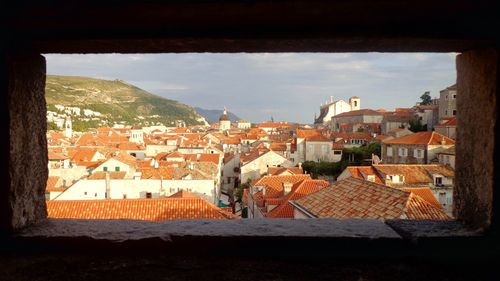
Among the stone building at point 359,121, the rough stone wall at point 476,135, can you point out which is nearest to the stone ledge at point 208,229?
the rough stone wall at point 476,135

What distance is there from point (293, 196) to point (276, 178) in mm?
7700

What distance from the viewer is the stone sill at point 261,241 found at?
1837 millimetres

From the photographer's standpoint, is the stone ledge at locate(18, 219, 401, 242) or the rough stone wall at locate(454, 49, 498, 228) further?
the stone ledge at locate(18, 219, 401, 242)

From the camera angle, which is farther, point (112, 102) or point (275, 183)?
point (112, 102)

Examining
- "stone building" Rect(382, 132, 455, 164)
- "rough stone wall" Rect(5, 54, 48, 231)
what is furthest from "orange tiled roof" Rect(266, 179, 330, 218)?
"stone building" Rect(382, 132, 455, 164)

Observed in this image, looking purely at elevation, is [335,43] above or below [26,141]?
above

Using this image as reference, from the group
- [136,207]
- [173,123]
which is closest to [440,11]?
[136,207]

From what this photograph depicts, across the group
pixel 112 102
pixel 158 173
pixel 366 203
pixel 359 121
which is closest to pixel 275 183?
pixel 158 173

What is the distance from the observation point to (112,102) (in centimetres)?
15038

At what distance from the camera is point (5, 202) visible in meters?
1.84

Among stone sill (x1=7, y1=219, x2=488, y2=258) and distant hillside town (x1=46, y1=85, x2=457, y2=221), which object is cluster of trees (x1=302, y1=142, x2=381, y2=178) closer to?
distant hillside town (x1=46, y1=85, x2=457, y2=221)

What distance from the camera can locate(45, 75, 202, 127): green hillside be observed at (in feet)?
417

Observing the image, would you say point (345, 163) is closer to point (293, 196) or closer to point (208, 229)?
point (293, 196)

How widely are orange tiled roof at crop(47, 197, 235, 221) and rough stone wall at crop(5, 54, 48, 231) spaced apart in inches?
554
